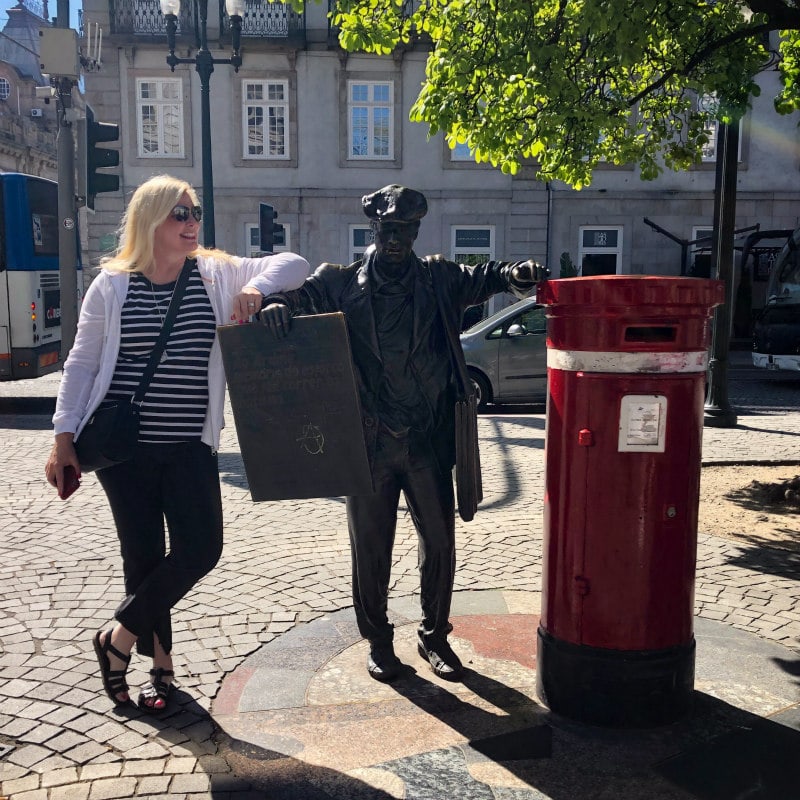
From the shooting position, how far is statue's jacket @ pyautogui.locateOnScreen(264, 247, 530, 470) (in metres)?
3.31

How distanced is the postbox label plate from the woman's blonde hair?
1616 mm

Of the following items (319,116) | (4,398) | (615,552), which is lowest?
(4,398)

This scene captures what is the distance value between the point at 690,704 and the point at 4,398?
1223cm

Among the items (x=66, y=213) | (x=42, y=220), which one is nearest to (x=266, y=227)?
(x=42, y=220)

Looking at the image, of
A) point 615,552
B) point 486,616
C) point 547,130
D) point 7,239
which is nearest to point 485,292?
point 615,552

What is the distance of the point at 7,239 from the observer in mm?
12641

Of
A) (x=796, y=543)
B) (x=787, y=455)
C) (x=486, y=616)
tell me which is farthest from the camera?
(x=787, y=455)

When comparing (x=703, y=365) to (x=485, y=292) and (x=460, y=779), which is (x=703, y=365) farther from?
(x=460, y=779)

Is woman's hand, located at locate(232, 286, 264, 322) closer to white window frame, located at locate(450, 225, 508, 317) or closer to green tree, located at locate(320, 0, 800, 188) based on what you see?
green tree, located at locate(320, 0, 800, 188)

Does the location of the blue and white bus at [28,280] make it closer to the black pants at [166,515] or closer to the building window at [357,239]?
the black pants at [166,515]

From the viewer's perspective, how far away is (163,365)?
3.00m

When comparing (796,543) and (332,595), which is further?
(796,543)

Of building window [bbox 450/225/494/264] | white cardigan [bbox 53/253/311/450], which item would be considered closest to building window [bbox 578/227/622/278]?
building window [bbox 450/225/494/264]

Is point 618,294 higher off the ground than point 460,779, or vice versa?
point 618,294
